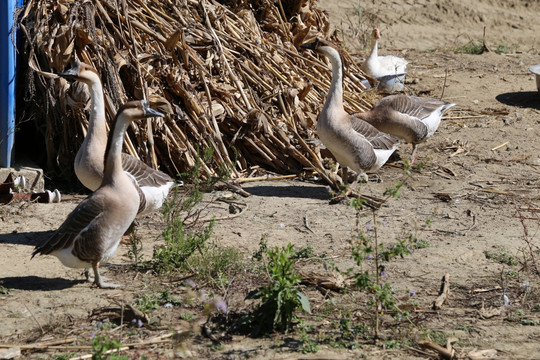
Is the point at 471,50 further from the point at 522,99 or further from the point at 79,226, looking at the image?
the point at 79,226

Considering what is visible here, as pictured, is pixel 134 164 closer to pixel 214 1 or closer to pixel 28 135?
pixel 28 135

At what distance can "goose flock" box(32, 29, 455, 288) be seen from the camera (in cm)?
496

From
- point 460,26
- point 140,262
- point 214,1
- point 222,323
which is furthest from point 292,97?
point 460,26

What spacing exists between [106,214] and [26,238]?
1.65 metres

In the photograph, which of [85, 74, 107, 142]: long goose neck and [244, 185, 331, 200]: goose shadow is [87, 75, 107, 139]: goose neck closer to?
[85, 74, 107, 142]: long goose neck

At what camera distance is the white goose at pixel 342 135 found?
24.9 feet

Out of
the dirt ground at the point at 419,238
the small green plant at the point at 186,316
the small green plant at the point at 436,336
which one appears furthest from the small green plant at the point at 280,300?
the small green plant at the point at 436,336

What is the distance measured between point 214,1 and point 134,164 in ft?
12.5

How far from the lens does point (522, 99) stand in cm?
1125

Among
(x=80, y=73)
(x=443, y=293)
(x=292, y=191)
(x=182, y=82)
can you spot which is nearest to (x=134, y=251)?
(x=80, y=73)

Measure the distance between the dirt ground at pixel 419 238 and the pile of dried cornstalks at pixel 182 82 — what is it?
0.65 metres

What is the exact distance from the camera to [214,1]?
31.0 feet

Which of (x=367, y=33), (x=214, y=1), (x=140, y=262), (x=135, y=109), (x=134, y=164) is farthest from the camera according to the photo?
(x=367, y=33)

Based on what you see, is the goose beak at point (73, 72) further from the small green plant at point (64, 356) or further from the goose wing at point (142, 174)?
the small green plant at point (64, 356)
